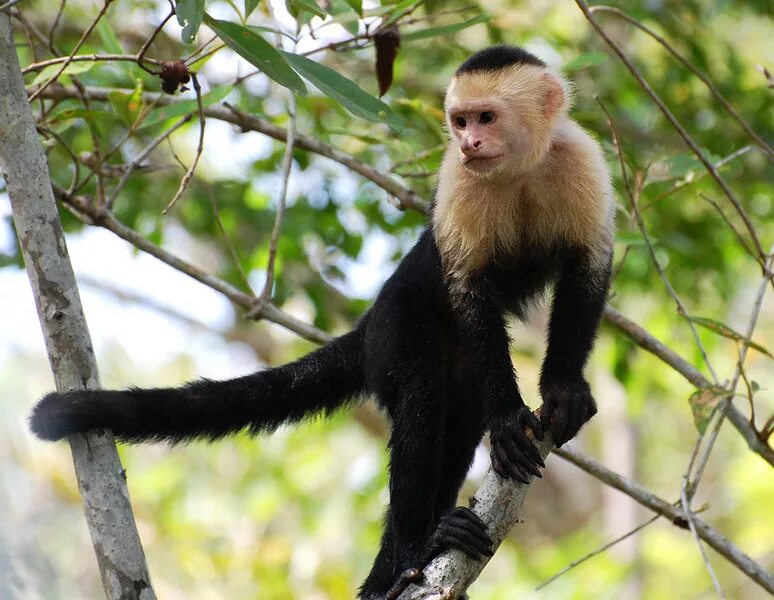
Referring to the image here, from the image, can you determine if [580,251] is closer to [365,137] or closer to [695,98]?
[365,137]

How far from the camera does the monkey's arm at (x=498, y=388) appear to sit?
283 cm

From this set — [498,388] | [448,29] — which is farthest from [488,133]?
[498,388]

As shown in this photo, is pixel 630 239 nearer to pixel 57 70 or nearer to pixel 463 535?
pixel 463 535

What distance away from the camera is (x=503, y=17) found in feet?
18.5

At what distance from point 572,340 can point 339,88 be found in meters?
1.14

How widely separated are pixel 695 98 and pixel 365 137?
2.68 meters

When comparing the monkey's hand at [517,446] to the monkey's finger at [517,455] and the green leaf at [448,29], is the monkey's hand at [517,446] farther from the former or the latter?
the green leaf at [448,29]

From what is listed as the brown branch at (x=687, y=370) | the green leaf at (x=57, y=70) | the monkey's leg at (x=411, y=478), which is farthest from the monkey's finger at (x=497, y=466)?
the green leaf at (x=57, y=70)

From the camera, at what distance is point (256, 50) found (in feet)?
8.60

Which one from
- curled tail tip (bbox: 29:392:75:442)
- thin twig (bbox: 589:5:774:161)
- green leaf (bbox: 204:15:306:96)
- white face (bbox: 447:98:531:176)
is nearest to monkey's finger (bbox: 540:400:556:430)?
white face (bbox: 447:98:531:176)

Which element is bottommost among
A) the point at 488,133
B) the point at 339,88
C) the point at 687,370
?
the point at 687,370

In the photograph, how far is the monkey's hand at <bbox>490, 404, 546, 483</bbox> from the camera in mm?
2758

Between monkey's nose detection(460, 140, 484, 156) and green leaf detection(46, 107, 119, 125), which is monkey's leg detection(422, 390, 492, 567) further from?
green leaf detection(46, 107, 119, 125)

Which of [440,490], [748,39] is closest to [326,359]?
[440,490]
